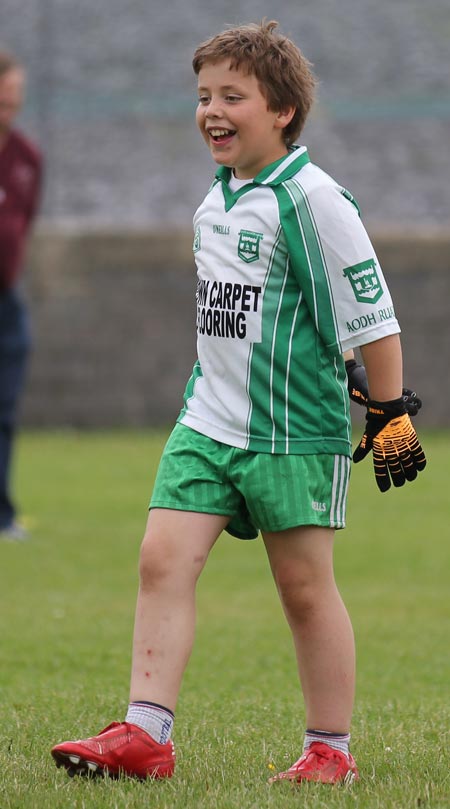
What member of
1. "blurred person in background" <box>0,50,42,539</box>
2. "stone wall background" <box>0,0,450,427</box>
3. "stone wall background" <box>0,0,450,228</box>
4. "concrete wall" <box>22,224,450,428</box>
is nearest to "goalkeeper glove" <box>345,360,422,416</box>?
"blurred person in background" <box>0,50,42,539</box>

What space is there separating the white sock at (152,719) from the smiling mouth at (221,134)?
143cm

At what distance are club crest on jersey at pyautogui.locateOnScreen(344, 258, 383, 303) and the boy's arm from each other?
0.11 m

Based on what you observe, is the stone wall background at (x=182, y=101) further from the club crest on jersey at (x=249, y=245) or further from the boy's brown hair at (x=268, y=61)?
the club crest on jersey at (x=249, y=245)

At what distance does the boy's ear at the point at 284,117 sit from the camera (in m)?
4.11

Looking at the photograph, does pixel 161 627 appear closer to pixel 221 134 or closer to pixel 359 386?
pixel 359 386

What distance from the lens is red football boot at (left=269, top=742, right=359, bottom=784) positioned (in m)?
3.87

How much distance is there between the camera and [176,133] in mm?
21625

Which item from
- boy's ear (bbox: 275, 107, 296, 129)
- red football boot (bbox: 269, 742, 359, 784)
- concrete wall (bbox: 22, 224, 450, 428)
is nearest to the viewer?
red football boot (bbox: 269, 742, 359, 784)

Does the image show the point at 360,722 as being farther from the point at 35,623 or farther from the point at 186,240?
the point at 186,240

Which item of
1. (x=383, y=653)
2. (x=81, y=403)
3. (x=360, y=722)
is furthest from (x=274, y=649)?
(x=81, y=403)

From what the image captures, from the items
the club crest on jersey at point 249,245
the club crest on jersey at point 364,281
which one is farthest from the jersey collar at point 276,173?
the club crest on jersey at point 364,281

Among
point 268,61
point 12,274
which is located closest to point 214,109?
point 268,61

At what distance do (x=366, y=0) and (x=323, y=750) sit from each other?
78.8 ft

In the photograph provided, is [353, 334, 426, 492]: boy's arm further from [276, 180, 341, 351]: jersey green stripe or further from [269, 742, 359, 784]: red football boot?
[269, 742, 359, 784]: red football boot
